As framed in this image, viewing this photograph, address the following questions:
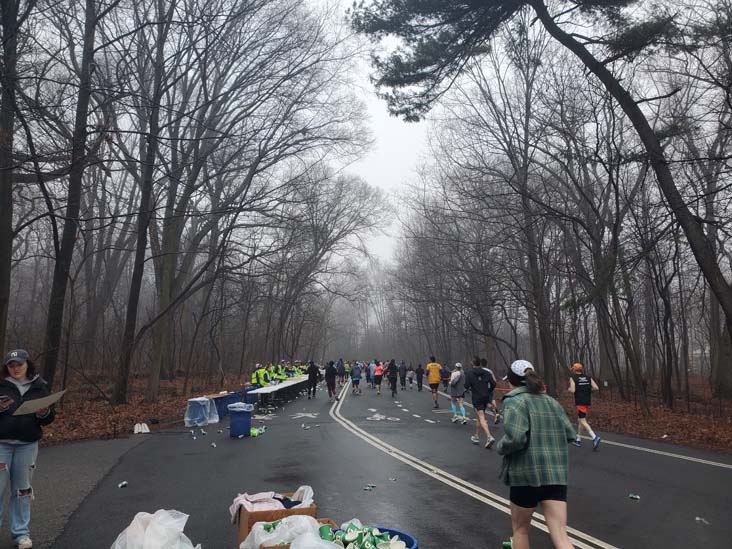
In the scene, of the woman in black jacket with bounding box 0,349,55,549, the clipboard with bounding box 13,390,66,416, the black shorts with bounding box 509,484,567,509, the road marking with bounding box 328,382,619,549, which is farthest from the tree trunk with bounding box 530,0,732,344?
the woman in black jacket with bounding box 0,349,55,549

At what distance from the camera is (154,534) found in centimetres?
390

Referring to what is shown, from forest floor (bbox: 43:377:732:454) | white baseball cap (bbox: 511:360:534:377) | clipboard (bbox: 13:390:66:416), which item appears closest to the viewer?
white baseball cap (bbox: 511:360:534:377)

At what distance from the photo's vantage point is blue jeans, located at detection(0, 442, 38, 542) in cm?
538

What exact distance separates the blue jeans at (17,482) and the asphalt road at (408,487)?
1.44 ft

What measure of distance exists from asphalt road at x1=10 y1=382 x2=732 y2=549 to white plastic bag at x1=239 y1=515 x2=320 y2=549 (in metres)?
1.94

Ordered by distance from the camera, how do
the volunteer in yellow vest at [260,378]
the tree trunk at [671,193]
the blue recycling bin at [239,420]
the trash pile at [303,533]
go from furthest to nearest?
1. the volunteer in yellow vest at [260,378]
2. the blue recycling bin at [239,420]
3. the tree trunk at [671,193]
4. the trash pile at [303,533]

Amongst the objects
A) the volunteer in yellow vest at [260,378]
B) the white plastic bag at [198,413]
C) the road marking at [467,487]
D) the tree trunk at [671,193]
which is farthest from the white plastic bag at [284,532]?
the volunteer in yellow vest at [260,378]

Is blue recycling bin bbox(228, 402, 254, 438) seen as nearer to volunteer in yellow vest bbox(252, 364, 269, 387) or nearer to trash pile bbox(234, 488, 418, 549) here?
trash pile bbox(234, 488, 418, 549)

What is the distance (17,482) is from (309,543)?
12.0 ft

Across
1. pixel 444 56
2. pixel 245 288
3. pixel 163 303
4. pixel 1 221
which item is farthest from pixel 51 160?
pixel 245 288

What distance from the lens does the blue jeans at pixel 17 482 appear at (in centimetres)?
538

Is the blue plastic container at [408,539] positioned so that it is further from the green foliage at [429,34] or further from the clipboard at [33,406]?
the green foliage at [429,34]

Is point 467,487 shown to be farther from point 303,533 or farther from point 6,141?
point 6,141

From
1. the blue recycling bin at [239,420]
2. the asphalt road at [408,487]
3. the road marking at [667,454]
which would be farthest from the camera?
the blue recycling bin at [239,420]
